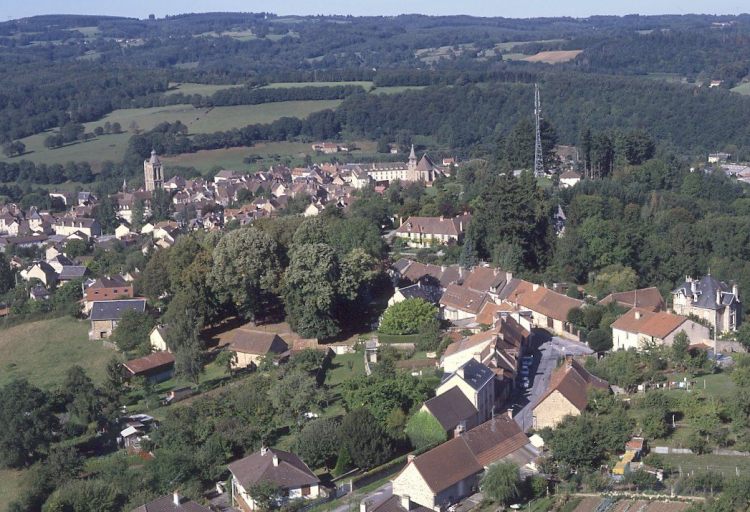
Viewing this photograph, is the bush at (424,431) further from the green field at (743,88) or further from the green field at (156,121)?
the green field at (743,88)

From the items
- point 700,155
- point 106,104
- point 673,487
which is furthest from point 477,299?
point 106,104

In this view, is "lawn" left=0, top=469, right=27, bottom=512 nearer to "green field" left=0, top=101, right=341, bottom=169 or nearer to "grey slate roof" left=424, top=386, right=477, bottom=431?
"grey slate roof" left=424, top=386, right=477, bottom=431

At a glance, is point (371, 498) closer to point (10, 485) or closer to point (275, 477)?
point (275, 477)

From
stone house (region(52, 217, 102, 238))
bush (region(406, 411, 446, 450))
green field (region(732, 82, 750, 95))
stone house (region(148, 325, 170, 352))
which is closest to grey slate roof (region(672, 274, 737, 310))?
bush (region(406, 411, 446, 450))

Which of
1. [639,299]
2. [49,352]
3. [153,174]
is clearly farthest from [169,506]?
[153,174]

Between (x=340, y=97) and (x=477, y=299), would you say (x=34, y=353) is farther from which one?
(x=340, y=97)

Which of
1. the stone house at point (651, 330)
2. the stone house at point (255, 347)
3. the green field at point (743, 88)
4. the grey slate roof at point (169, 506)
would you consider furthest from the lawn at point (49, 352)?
the green field at point (743, 88)
